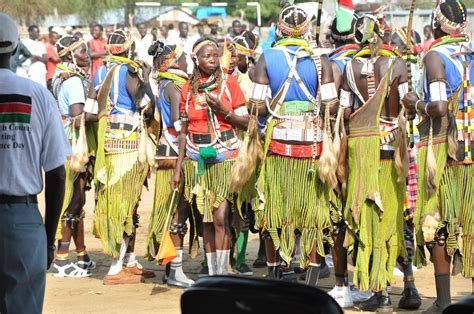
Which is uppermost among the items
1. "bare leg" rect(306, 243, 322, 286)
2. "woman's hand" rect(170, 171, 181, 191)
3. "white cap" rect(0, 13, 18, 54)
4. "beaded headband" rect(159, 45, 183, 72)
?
"white cap" rect(0, 13, 18, 54)

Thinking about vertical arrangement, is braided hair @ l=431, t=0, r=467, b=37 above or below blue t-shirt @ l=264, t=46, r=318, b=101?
above

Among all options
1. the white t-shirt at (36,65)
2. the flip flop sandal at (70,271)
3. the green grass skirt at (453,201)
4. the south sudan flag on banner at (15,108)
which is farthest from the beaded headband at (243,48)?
the white t-shirt at (36,65)

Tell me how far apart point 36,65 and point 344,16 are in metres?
14.3

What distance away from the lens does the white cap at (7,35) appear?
18.6 feet

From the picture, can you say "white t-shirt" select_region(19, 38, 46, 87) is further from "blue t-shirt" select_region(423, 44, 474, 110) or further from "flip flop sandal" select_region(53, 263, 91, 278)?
"blue t-shirt" select_region(423, 44, 474, 110)

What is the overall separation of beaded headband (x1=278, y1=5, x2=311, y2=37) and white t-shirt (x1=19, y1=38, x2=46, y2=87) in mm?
14542

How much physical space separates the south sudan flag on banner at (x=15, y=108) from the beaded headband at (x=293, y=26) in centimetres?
358

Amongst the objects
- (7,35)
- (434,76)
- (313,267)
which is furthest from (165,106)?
(7,35)

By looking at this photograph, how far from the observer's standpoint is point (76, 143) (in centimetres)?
1021

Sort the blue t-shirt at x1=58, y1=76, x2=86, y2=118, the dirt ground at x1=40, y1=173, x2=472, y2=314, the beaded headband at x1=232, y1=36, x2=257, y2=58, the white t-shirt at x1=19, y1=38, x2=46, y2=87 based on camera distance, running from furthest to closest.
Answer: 1. the white t-shirt at x1=19, y1=38, x2=46, y2=87
2. the beaded headband at x1=232, y1=36, x2=257, y2=58
3. the blue t-shirt at x1=58, y1=76, x2=86, y2=118
4. the dirt ground at x1=40, y1=173, x2=472, y2=314

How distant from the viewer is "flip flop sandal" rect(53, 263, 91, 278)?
10578 mm

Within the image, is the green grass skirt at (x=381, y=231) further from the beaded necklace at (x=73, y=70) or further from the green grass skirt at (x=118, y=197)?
the beaded necklace at (x=73, y=70)

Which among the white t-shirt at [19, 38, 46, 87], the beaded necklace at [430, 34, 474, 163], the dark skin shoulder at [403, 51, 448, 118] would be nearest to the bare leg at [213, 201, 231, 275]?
the dark skin shoulder at [403, 51, 448, 118]

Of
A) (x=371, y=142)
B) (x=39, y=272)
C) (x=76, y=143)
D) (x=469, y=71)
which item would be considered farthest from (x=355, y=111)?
(x=39, y=272)
